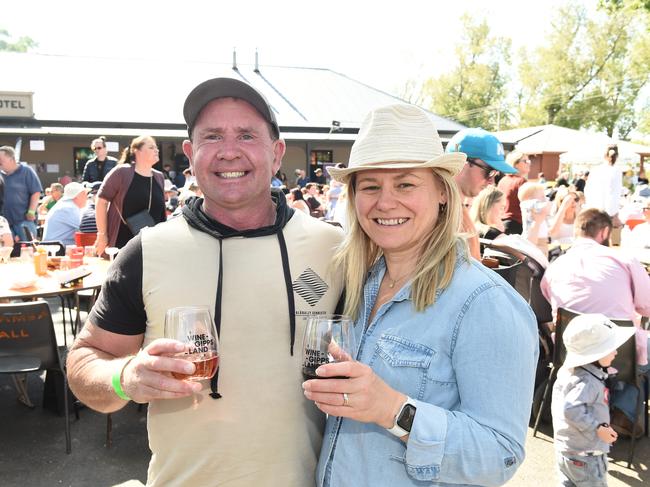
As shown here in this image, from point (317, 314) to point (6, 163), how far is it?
779cm

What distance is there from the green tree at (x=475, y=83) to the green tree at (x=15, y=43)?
55984 millimetres

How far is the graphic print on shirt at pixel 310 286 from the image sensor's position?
1.78 m

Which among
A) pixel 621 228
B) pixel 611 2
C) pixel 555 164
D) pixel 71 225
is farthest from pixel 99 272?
pixel 555 164

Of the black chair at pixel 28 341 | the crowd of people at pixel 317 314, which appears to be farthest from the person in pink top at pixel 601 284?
the black chair at pixel 28 341

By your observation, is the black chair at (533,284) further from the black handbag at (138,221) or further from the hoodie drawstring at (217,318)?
the black handbag at (138,221)

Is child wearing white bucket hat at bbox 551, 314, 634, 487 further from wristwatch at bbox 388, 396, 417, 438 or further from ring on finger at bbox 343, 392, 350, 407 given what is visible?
ring on finger at bbox 343, 392, 350, 407

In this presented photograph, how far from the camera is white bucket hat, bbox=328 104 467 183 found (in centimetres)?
158

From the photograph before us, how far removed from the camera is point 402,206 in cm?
Answer: 162

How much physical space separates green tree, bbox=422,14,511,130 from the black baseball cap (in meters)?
51.2

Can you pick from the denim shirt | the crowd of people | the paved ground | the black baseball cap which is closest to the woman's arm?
the paved ground

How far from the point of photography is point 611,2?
1470cm

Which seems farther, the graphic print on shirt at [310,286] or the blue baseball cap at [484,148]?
the blue baseball cap at [484,148]

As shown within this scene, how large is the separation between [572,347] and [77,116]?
2259cm

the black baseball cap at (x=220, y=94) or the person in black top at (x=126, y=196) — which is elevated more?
the black baseball cap at (x=220, y=94)
